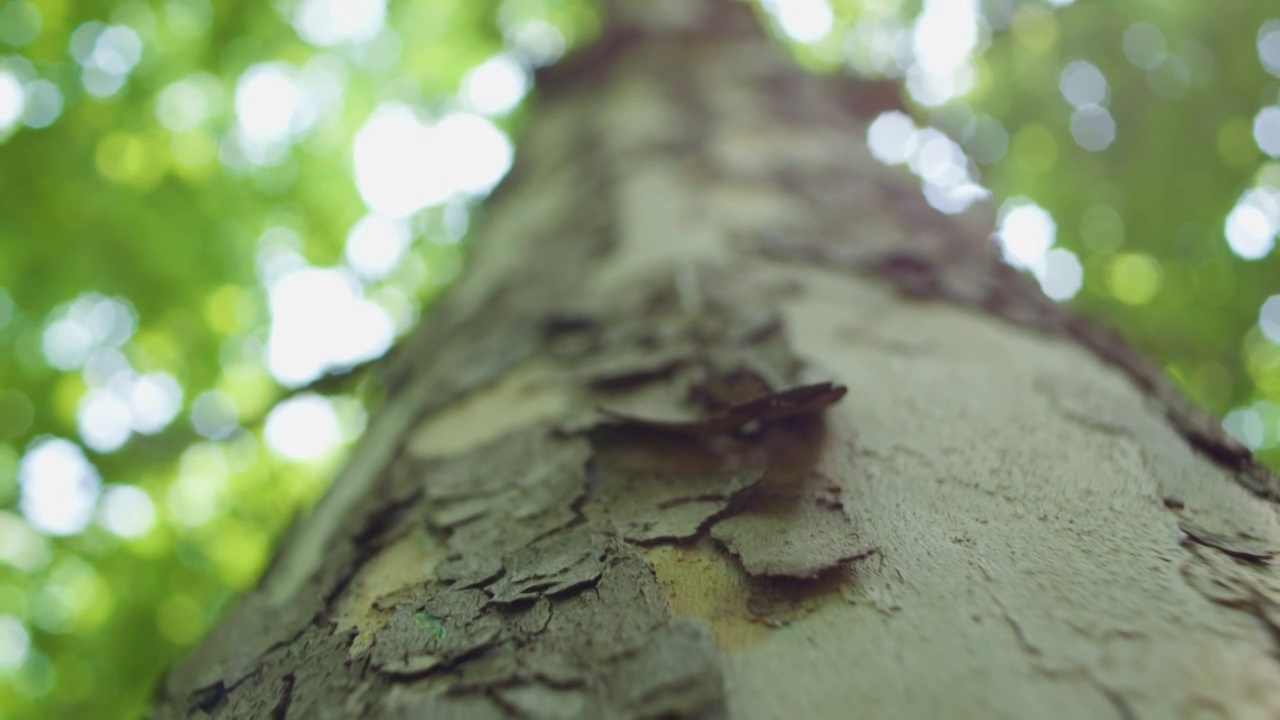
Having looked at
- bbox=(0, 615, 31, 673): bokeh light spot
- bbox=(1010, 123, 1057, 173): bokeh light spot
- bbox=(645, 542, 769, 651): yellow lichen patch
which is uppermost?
bbox=(1010, 123, 1057, 173): bokeh light spot

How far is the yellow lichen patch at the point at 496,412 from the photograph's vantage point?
0.81 meters

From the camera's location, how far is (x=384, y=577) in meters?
0.65

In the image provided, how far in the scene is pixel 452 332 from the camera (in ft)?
4.03

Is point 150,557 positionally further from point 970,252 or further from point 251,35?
point 970,252

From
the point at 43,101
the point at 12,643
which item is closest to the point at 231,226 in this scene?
the point at 43,101

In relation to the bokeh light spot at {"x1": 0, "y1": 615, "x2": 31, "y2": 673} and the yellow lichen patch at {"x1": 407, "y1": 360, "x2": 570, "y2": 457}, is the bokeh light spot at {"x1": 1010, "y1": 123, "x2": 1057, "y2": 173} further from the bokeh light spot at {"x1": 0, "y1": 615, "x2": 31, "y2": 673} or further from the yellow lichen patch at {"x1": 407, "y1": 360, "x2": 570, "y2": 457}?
the bokeh light spot at {"x1": 0, "y1": 615, "x2": 31, "y2": 673}

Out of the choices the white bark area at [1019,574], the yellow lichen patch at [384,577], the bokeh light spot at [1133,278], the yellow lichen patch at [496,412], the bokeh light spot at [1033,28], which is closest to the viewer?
the white bark area at [1019,574]

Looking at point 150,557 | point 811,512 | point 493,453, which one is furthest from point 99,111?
point 811,512

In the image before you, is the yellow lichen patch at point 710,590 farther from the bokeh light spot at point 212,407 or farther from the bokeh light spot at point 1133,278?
the bokeh light spot at point 1133,278

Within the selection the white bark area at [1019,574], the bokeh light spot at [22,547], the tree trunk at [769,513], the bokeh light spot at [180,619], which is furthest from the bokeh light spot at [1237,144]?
the bokeh light spot at [22,547]

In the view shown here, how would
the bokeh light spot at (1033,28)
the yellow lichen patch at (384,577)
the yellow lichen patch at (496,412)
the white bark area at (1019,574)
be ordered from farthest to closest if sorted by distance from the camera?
the bokeh light spot at (1033,28)
the yellow lichen patch at (496,412)
the yellow lichen patch at (384,577)
the white bark area at (1019,574)

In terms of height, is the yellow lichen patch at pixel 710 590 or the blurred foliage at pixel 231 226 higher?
the blurred foliage at pixel 231 226

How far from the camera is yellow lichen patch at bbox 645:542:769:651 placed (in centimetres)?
47

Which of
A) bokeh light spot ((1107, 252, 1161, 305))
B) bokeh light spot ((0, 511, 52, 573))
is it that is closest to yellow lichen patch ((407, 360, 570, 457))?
bokeh light spot ((1107, 252, 1161, 305))
